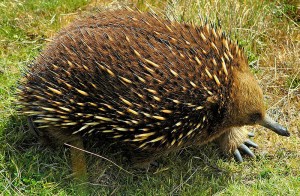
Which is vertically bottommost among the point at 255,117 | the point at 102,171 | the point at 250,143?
the point at 102,171

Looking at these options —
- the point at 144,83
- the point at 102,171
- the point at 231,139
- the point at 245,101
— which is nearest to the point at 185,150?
the point at 231,139

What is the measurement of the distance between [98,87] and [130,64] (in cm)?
25

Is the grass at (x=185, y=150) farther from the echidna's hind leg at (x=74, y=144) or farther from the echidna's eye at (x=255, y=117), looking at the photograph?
the echidna's eye at (x=255, y=117)

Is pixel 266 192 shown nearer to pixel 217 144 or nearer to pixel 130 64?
pixel 217 144

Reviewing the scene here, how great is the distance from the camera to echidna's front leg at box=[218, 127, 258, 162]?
3.49m

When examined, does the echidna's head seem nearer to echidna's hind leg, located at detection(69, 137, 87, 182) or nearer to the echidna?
the echidna

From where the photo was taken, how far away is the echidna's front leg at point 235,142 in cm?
349

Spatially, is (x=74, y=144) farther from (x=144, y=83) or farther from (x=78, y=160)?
(x=144, y=83)

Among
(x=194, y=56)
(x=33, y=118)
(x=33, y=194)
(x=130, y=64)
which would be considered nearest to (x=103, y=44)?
(x=130, y=64)

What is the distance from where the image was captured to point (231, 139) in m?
3.50

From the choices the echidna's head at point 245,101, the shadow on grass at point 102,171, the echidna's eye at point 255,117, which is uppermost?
the echidna's head at point 245,101

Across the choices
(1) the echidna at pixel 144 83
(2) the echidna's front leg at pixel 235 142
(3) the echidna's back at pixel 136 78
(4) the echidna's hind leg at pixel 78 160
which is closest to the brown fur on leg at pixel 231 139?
(2) the echidna's front leg at pixel 235 142

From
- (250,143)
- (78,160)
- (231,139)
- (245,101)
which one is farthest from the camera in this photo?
(250,143)

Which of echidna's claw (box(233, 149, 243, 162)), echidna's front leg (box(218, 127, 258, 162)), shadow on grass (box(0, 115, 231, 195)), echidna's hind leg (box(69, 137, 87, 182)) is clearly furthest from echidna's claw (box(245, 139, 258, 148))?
echidna's hind leg (box(69, 137, 87, 182))
